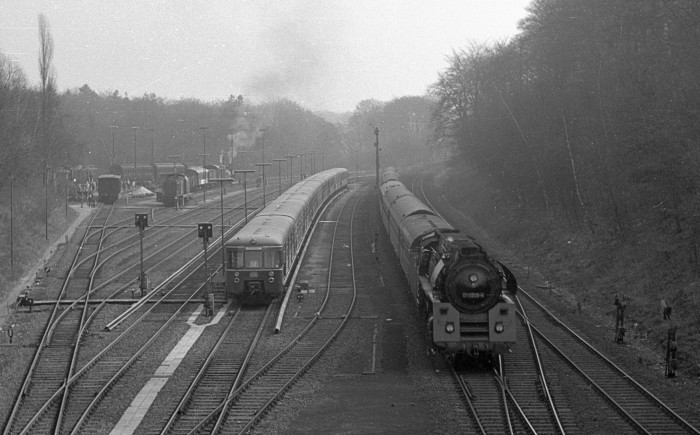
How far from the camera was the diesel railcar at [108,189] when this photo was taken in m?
75.2

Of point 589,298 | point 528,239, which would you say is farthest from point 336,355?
point 528,239

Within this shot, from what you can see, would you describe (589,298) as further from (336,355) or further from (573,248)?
(336,355)

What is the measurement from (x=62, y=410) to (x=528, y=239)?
31.6 meters

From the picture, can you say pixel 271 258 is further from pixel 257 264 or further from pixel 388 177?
pixel 388 177

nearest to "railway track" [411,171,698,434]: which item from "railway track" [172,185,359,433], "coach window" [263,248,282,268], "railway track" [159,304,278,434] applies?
"railway track" [172,185,359,433]

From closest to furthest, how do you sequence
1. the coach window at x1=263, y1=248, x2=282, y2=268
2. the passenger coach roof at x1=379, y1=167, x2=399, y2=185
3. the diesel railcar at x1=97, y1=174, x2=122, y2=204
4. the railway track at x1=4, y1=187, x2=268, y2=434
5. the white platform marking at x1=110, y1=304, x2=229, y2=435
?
the white platform marking at x1=110, y1=304, x2=229, y2=435
the railway track at x1=4, y1=187, x2=268, y2=434
the coach window at x1=263, y1=248, x2=282, y2=268
the passenger coach roof at x1=379, y1=167, x2=399, y2=185
the diesel railcar at x1=97, y1=174, x2=122, y2=204

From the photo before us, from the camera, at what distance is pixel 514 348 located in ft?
76.3

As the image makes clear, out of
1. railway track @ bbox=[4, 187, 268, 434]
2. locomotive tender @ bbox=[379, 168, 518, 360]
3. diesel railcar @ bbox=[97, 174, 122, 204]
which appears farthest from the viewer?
diesel railcar @ bbox=[97, 174, 122, 204]

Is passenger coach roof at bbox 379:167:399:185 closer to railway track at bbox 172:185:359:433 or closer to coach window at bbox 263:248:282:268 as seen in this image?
railway track at bbox 172:185:359:433

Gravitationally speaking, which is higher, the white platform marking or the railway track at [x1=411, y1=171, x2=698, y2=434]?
the railway track at [x1=411, y1=171, x2=698, y2=434]

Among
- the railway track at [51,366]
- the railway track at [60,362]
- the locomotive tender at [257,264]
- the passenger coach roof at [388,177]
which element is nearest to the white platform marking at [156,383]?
the railway track at [60,362]

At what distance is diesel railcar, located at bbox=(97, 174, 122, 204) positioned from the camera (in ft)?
247

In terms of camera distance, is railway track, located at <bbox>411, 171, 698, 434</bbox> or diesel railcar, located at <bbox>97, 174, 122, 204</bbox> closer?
railway track, located at <bbox>411, 171, 698, 434</bbox>

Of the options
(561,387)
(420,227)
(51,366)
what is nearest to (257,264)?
(420,227)
